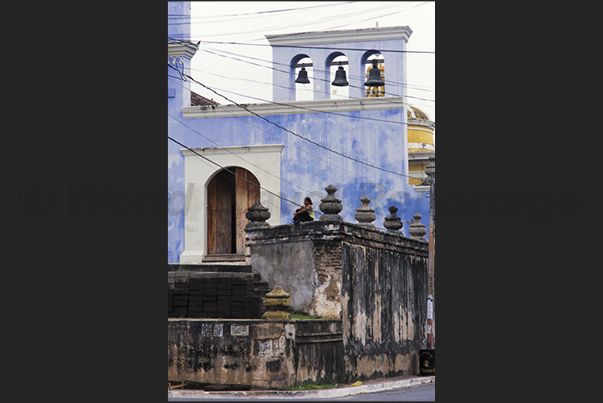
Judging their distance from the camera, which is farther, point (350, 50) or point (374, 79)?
point (350, 50)

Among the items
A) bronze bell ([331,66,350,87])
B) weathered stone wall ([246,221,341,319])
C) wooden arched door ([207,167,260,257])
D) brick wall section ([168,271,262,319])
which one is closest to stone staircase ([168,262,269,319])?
brick wall section ([168,271,262,319])

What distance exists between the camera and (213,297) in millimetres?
11969

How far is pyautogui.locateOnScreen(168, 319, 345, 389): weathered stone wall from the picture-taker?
10594 millimetres

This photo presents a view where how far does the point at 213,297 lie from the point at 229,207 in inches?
281

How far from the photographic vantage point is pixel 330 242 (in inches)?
483

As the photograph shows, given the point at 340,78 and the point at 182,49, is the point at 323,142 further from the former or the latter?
the point at 182,49

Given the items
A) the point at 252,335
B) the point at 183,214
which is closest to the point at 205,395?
the point at 252,335

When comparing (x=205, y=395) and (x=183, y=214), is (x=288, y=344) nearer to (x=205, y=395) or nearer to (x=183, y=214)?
(x=205, y=395)

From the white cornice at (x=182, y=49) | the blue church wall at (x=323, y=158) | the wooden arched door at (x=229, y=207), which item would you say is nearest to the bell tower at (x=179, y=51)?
the white cornice at (x=182, y=49)

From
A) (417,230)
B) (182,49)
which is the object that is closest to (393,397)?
(417,230)

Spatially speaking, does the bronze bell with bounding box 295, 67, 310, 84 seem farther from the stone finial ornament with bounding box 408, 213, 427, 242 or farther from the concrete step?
the concrete step

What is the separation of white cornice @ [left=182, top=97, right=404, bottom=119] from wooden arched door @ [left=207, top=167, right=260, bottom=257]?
1.26 metres
